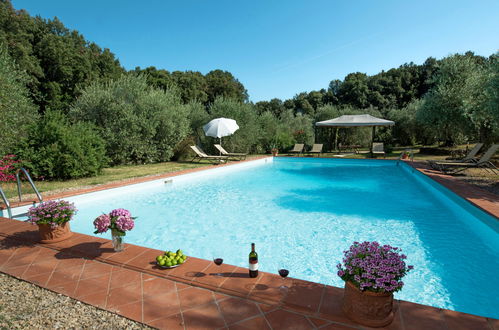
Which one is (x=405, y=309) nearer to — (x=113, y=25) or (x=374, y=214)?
(x=374, y=214)

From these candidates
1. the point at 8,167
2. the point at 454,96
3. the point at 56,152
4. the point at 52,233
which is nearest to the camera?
the point at 52,233

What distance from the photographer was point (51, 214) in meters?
3.53

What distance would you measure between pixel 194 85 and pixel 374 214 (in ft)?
99.9

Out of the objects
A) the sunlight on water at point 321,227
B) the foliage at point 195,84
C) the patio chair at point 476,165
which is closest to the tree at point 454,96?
the patio chair at point 476,165

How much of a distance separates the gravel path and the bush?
683 cm

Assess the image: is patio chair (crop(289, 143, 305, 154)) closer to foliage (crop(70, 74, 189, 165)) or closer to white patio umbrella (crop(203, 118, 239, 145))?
white patio umbrella (crop(203, 118, 239, 145))

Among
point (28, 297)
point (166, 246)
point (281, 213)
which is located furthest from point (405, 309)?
point (281, 213)

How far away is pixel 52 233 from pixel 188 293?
2538 mm

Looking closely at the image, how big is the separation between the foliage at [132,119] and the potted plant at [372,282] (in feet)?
40.6

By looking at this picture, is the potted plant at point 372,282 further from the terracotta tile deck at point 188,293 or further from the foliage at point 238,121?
the foliage at point 238,121

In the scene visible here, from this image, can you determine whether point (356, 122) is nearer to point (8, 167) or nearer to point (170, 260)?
point (170, 260)

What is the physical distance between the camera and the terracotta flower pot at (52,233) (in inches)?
142

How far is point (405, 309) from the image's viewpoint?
2139 millimetres

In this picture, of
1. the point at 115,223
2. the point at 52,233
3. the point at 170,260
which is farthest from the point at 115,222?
the point at 52,233
